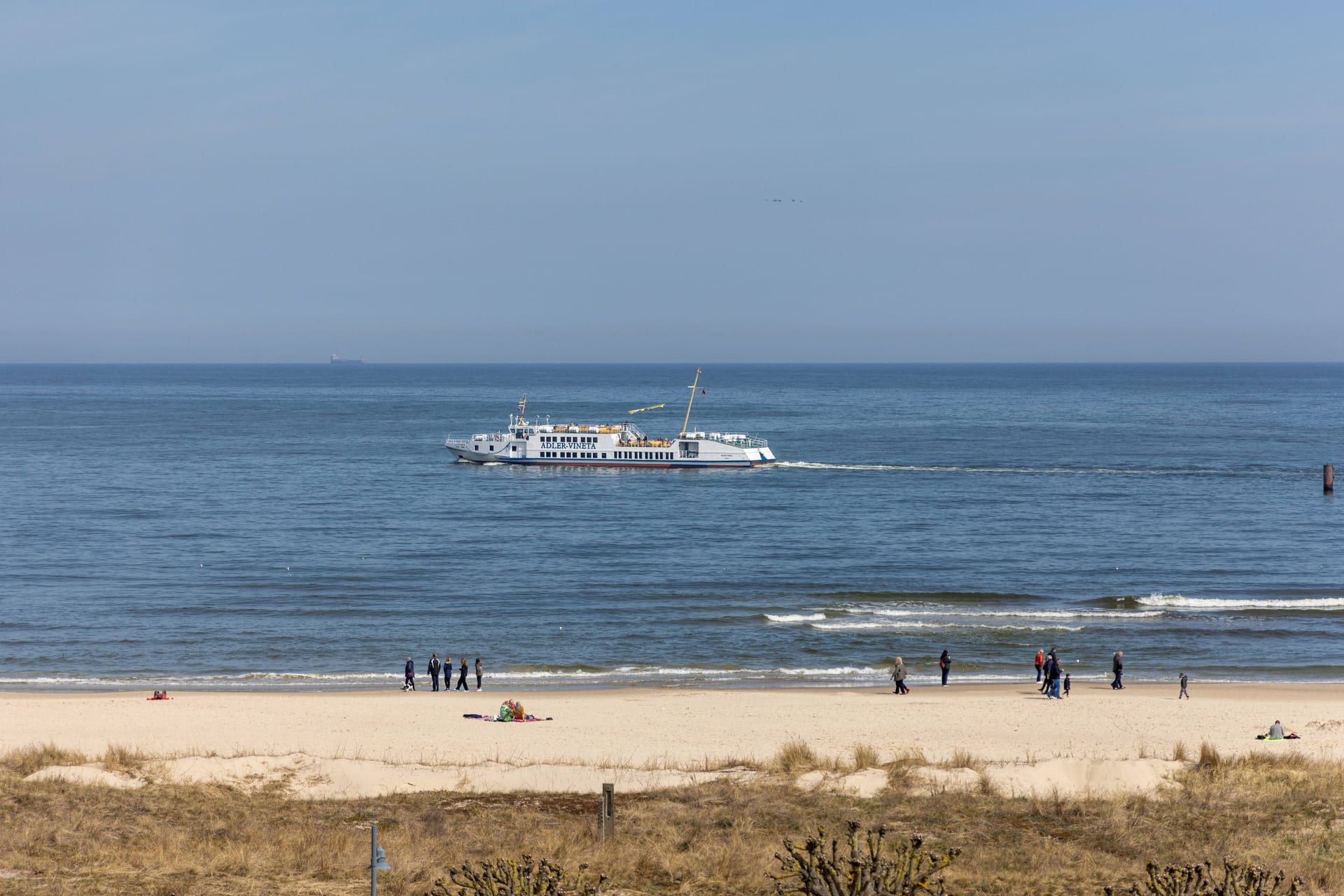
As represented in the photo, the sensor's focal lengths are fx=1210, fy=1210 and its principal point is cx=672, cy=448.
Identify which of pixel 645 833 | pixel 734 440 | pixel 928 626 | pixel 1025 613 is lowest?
pixel 928 626

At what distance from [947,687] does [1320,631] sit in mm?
16880

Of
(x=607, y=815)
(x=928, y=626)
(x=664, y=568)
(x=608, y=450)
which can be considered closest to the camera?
(x=607, y=815)

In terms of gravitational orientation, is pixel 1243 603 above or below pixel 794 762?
below

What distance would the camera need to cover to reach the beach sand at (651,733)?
2209cm

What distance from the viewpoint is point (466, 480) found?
91375 millimetres

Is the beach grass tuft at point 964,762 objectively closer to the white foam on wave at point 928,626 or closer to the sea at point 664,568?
the sea at point 664,568

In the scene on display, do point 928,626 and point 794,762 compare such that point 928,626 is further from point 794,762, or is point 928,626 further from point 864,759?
point 794,762

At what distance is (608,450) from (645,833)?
84.1 m

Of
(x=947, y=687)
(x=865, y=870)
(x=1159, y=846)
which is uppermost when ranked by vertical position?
(x=865, y=870)

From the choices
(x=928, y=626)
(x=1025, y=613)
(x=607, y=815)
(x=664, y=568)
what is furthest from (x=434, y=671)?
(x=1025, y=613)

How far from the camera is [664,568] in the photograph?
55.7m

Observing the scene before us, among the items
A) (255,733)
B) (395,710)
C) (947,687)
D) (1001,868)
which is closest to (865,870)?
(1001,868)

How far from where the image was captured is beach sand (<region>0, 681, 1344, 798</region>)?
22.1 meters

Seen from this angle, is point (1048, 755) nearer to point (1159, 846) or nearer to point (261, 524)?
point (1159, 846)
